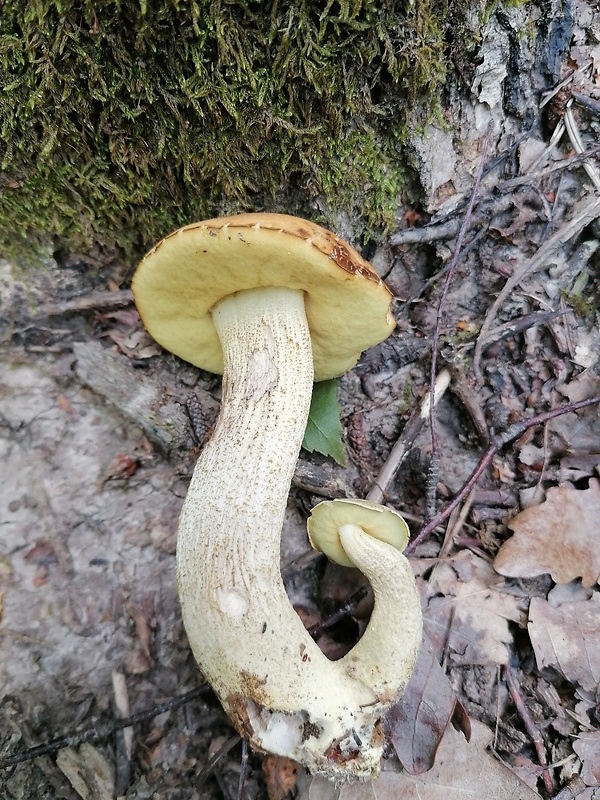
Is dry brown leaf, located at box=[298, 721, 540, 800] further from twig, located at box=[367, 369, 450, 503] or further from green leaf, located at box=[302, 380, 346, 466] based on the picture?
green leaf, located at box=[302, 380, 346, 466]

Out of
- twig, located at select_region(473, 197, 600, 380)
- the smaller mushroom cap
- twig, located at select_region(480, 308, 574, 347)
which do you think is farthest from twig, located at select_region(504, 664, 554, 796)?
twig, located at select_region(480, 308, 574, 347)

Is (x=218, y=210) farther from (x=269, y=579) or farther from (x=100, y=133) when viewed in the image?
(x=269, y=579)

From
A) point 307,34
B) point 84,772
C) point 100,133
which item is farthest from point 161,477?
point 307,34

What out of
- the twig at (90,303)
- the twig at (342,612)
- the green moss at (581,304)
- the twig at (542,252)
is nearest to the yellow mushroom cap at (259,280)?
the twig at (90,303)

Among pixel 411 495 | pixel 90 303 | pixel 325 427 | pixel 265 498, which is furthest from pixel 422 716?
pixel 90 303

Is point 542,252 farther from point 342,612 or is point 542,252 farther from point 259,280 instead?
point 342,612

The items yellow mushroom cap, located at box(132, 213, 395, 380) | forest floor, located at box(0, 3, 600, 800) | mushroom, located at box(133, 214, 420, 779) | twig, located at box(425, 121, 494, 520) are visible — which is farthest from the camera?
twig, located at box(425, 121, 494, 520)
